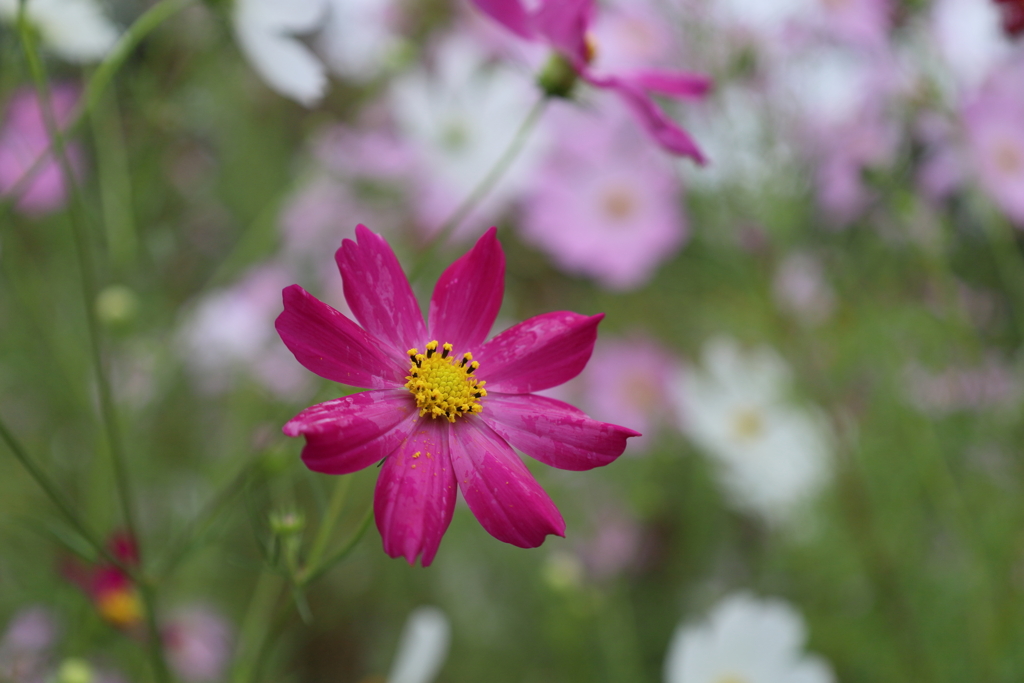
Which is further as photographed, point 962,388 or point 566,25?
point 962,388

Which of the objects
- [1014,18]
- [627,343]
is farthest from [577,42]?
[627,343]

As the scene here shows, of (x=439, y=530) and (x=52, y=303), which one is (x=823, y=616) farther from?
(x=52, y=303)

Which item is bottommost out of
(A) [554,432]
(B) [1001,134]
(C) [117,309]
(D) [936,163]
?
(A) [554,432]

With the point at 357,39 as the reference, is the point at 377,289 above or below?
below

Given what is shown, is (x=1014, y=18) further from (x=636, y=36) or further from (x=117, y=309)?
(x=117, y=309)

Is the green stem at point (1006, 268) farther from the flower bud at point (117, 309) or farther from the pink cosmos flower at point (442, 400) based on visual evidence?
the flower bud at point (117, 309)

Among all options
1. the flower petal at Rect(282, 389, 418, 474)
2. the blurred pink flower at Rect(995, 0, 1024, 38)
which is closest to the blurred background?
the blurred pink flower at Rect(995, 0, 1024, 38)

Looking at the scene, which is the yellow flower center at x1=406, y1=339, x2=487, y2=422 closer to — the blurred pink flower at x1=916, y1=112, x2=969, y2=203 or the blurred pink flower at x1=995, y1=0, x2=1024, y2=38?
the blurred pink flower at x1=995, y1=0, x2=1024, y2=38
